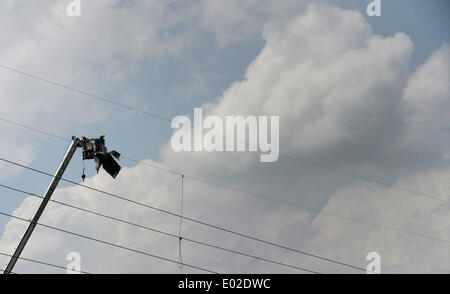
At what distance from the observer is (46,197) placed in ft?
66.8

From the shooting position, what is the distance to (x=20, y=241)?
1952 centimetres

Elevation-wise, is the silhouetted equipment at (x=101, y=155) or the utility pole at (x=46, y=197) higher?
the silhouetted equipment at (x=101, y=155)

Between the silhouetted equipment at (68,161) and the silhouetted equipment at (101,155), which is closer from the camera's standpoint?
the silhouetted equipment at (68,161)

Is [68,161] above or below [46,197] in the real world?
above

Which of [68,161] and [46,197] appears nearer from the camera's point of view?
[46,197]

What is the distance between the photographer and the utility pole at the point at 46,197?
19188 millimetres

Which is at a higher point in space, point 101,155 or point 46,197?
point 101,155

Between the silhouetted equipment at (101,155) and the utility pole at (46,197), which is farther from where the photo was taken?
the silhouetted equipment at (101,155)

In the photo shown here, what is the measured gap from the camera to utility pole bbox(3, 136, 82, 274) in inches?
755
